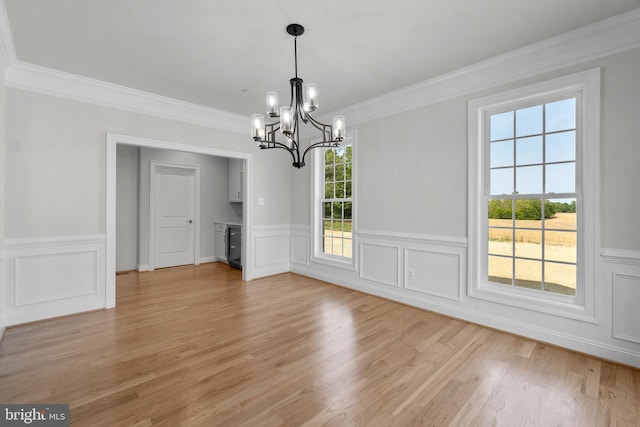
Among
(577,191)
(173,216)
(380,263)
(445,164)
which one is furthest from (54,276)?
(577,191)

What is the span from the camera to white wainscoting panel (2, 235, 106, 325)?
313cm

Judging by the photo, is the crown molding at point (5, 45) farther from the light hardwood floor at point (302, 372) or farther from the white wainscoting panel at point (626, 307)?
the white wainscoting panel at point (626, 307)

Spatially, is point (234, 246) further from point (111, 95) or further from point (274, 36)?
point (274, 36)

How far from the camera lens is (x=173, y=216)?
20.4 ft

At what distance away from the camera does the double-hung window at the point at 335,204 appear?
4.75 m

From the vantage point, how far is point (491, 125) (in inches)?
127

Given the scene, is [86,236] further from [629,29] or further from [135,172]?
[629,29]

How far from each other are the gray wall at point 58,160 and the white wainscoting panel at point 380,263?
3.35 m

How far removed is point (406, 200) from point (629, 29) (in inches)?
94.1

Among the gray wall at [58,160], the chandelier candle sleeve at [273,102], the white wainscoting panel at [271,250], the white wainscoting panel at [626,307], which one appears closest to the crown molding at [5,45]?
the gray wall at [58,160]

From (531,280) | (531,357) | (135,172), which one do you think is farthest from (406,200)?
(135,172)

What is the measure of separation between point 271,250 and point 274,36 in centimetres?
361

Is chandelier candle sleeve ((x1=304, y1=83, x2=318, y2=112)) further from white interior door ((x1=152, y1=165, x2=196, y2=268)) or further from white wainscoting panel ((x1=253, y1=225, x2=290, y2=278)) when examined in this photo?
white interior door ((x1=152, y1=165, x2=196, y2=268))

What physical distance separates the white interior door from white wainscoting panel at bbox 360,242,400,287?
4.00 metres
